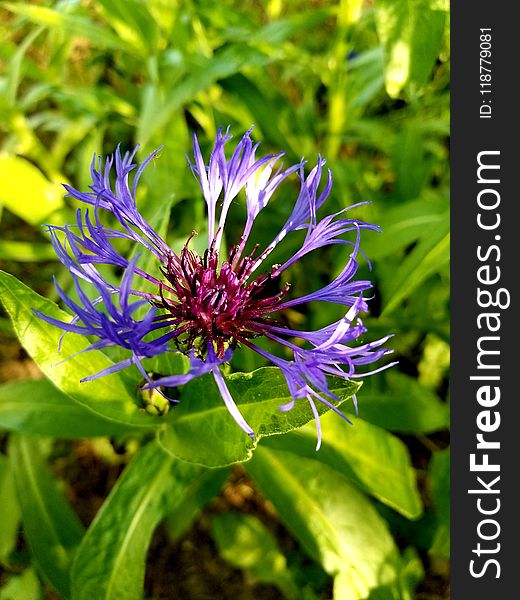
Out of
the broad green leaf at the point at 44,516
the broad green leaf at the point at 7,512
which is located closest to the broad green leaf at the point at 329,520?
the broad green leaf at the point at 44,516

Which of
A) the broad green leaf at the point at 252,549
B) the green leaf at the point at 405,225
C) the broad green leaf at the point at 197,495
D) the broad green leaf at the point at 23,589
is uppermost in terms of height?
the green leaf at the point at 405,225

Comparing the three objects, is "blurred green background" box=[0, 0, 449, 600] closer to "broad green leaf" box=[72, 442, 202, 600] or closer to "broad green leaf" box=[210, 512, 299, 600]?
"broad green leaf" box=[210, 512, 299, 600]

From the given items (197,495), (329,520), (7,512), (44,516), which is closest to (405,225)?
(329,520)

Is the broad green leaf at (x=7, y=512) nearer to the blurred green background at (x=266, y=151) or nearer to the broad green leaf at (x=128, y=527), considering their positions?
the blurred green background at (x=266, y=151)

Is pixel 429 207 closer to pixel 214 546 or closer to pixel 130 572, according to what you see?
pixel 130 572

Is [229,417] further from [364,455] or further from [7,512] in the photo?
[7,512]

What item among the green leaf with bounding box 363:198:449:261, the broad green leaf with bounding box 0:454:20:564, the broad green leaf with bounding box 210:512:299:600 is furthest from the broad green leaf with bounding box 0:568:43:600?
the green leaf with bounding box 363:198:449:261

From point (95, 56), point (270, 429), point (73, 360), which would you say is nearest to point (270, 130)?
point (95, 56)

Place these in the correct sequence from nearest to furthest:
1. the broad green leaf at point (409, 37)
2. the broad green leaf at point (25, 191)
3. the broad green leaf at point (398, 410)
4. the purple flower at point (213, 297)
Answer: the purple flower at point (213, 297)
the broad green leaf at point (409, 37)
the broad green leaf at point (398, 410)
the broad green leaf at point (25, 191)
